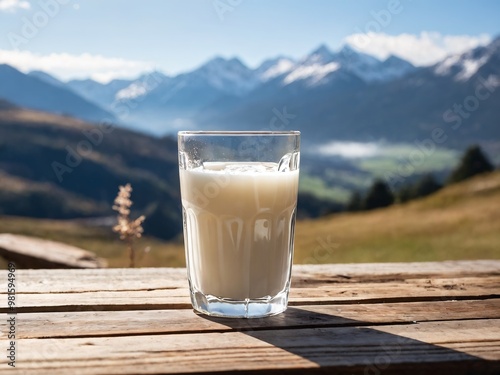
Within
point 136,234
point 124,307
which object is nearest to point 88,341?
point 124,307

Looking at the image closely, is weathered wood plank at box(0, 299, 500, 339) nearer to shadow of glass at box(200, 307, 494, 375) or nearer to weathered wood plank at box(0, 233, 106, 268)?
shadow of glass at box(200, 307, 494, 375)

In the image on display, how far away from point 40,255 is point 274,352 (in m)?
5.26

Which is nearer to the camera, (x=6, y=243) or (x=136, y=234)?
(x=136, y=234)

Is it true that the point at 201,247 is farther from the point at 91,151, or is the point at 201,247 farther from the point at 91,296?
the point at 91,151

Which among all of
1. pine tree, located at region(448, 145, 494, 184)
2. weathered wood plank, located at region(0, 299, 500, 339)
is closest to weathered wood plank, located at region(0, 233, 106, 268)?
weathered wood plank, located at region(0, 299, 500, 339)

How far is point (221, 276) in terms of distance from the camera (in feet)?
7.93

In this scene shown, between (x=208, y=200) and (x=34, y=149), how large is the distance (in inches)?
6723

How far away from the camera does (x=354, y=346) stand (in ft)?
6.55

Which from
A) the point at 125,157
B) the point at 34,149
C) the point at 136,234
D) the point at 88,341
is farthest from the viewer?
the point at 125,157

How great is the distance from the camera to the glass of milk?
7.80ft

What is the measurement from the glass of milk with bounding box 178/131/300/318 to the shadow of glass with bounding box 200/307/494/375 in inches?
4.9

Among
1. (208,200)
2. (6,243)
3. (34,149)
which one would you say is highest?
(34,149)

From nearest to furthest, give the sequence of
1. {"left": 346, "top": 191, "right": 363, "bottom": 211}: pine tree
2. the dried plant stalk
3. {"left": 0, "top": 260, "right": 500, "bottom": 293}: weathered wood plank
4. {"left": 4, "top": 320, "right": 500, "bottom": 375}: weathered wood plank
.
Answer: {"left": 4, "top": 320, "right": 500, "bottom": 375}: weathered wood plank → {"left": 0, "top": 260, "right": 500, "bottom": 293}: weathered wood plank → the dried plant stalk → {"left": 346, "top": 191, "right": 363, "bottom": 211}: pine tree

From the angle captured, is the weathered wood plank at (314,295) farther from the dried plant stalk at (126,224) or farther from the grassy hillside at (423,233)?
the grassy hillside at (423,233)
